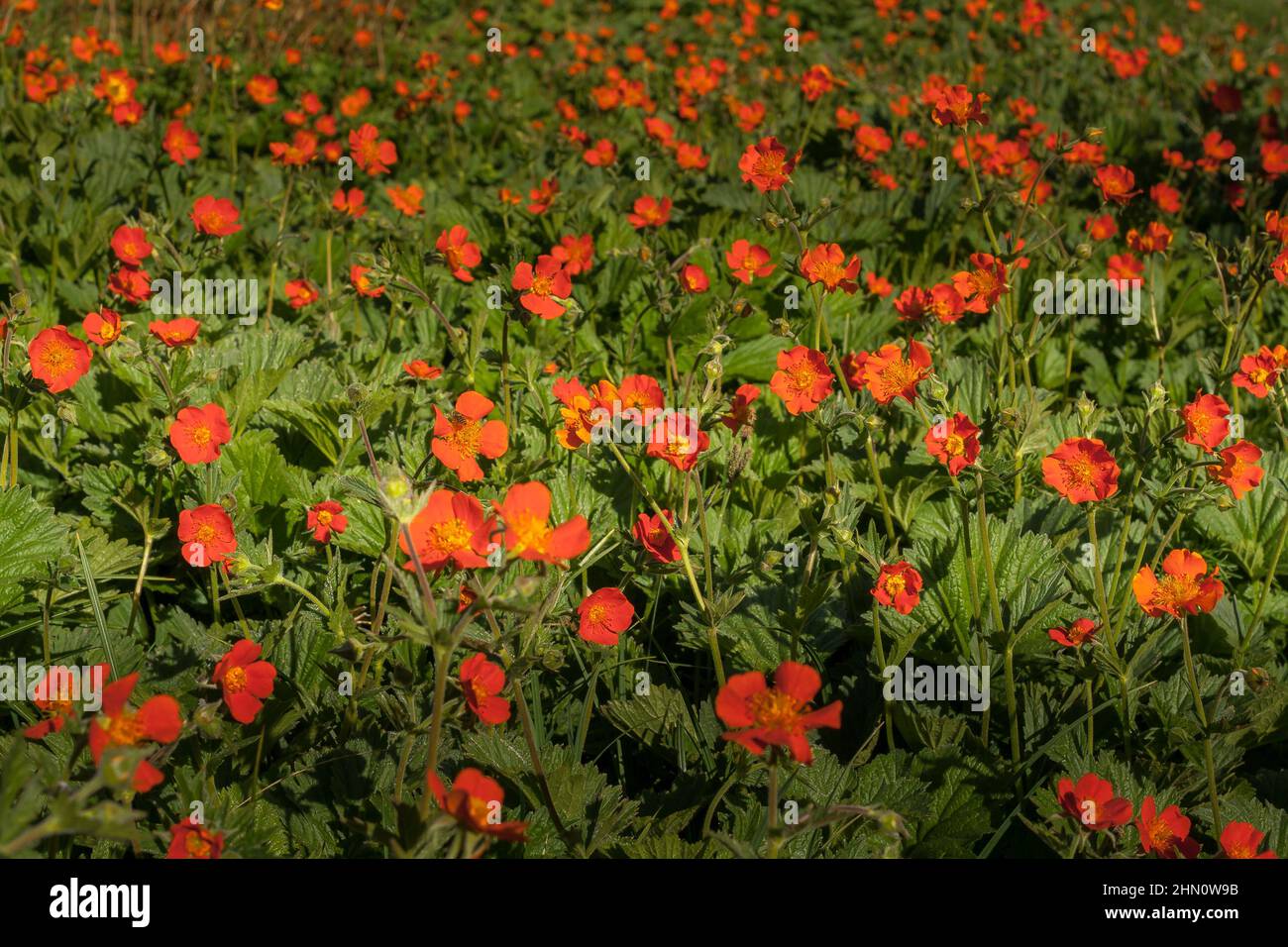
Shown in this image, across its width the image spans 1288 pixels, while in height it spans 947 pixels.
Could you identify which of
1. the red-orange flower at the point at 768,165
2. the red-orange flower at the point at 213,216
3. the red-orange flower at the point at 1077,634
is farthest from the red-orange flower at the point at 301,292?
the red-orange flower at the point at 1077,634

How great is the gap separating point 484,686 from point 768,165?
5.04 feet

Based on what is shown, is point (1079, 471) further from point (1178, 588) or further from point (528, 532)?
point (528, 532)

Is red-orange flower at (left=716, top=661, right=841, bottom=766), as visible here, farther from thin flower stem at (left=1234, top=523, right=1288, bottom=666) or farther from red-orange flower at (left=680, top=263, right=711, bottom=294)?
red-orange flower at (left=680, top=263, right=711, bottom=294)

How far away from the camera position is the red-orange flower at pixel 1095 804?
5.13ft

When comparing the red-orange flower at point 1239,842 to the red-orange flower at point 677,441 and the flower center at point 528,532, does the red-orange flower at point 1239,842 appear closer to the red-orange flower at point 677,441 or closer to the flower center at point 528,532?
the red-orange flower at point 677,441

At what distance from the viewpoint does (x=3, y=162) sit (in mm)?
4211

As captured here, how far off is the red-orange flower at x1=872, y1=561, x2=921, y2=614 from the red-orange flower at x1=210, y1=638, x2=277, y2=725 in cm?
116

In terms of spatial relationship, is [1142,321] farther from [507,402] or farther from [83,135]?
[83,135]

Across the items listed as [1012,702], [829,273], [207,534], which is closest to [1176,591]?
[1012,702]

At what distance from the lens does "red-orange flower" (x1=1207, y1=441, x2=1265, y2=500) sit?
6.89ft

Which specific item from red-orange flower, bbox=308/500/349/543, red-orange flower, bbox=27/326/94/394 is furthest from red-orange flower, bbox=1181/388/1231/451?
red-orange flower, bbox=27/326/94/394

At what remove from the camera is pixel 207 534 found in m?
2.06

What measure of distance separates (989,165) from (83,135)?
410cm

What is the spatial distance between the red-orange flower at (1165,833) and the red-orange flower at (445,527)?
119 centimetres
